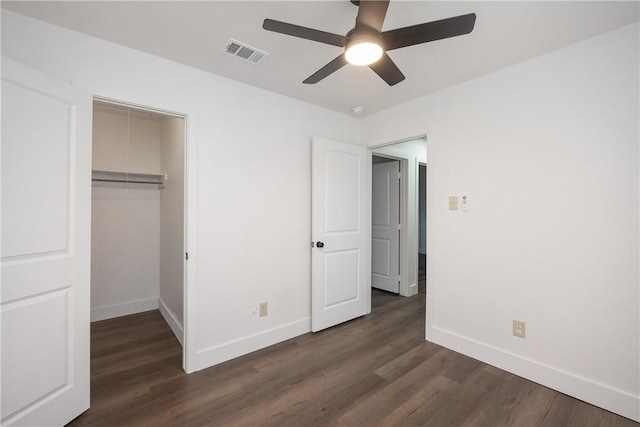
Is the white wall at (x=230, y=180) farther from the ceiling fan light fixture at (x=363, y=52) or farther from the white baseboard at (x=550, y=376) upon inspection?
the white baseboard at (x=550, y=376)

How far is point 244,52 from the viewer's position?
6.90 feet

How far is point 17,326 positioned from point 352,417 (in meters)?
1.95

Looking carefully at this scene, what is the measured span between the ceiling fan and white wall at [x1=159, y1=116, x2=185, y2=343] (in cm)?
178

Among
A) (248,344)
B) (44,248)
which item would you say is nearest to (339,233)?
(248,344)

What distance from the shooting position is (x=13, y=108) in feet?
4.84

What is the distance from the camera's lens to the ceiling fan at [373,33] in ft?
4.27

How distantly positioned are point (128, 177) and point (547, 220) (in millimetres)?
4171

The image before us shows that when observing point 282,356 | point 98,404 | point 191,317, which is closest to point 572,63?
point 282,356

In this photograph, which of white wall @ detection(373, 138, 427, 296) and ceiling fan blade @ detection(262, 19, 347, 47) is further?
white wall @ detection(373, 138, 427, 296)

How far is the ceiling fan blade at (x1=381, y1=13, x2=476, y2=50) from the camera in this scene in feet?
4.29

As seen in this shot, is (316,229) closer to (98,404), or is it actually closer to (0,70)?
(98,404)

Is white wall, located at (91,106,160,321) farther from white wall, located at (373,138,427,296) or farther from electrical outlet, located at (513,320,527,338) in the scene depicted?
electrical outlet, located at (513,320,527,338)

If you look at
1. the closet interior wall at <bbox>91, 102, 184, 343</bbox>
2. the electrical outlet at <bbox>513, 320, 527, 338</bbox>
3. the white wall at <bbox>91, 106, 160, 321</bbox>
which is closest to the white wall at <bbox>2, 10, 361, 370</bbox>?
the closet interior wall at <bbox>91, 102, 184, 343</bbox>

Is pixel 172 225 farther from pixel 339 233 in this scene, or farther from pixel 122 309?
pixel 339 233
